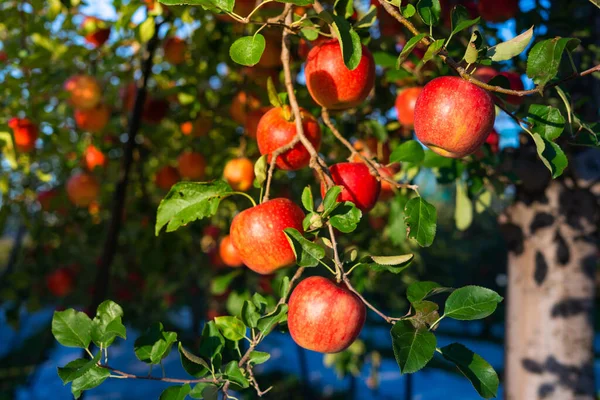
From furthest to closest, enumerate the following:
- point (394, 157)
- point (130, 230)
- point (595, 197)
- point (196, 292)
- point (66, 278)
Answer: point (196, 292) → point (66, 278) → point (130, 230) → point (595, 197) → point (394, 157)

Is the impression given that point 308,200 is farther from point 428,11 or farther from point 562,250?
point 562,250

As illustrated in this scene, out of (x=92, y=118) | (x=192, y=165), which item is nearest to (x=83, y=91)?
(x=92, y=118)

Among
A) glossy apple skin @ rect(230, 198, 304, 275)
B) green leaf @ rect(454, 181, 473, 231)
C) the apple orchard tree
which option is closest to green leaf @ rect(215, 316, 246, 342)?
the apple orchard tree

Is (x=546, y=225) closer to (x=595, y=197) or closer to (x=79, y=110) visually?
(x=595, y=197)

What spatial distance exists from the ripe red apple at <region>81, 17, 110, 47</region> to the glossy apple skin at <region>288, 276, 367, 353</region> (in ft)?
4.73

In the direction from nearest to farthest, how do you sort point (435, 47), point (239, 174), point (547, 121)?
point (435, 47) → point (547, 121) → point (239, 174)

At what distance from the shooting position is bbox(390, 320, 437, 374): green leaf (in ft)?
2.24

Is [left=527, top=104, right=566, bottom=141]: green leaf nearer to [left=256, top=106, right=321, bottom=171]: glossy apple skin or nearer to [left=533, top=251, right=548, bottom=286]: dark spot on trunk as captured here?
[left=256, top=106, right=321, bottom=171]: glossy apple skin

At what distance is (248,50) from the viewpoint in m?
0.84

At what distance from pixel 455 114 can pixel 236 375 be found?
53 cm

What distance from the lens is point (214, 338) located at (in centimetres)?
85

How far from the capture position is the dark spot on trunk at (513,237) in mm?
1860

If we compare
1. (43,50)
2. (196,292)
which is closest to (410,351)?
(43,50)

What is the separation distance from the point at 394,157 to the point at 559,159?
0.33m
